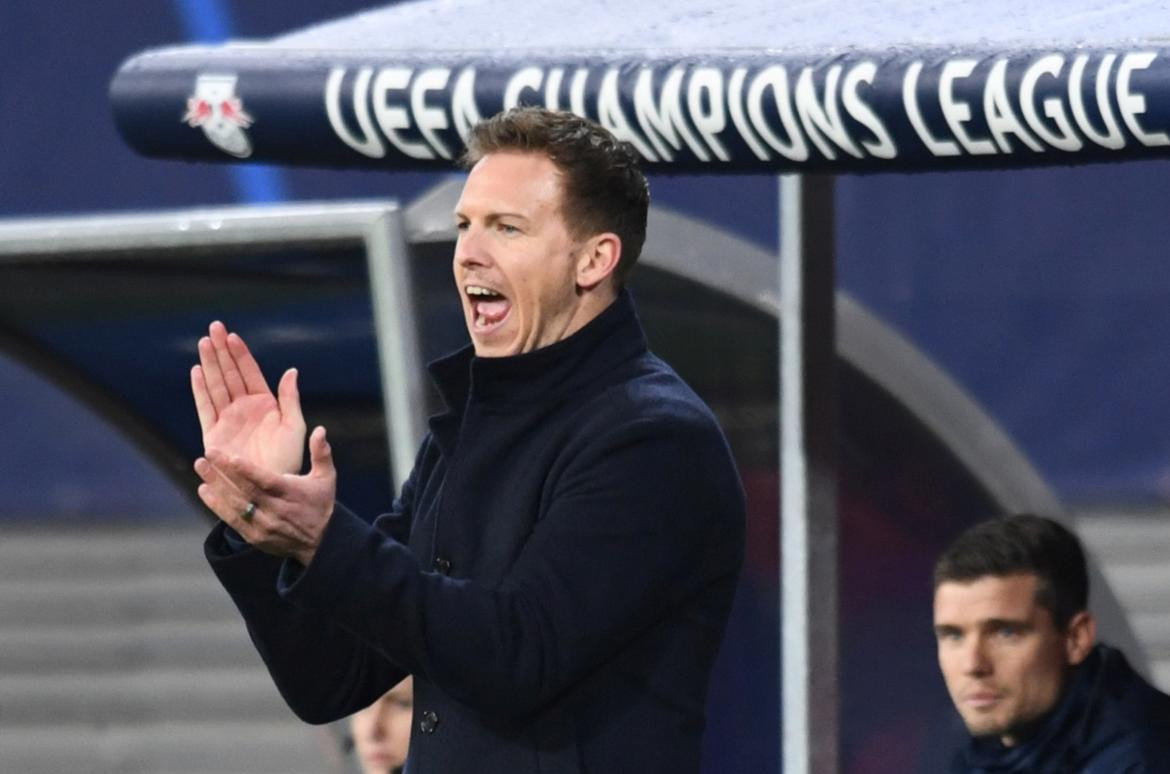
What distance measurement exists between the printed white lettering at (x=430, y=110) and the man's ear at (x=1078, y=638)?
111 centimetres

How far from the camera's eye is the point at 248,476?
212 cm

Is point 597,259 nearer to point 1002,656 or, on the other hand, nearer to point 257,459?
point 257,459

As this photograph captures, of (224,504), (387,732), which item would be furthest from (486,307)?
(387,732)

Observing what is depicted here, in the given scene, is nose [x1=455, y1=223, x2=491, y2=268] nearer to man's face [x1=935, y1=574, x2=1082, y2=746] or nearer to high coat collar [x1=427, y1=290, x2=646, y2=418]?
high coat collar [x1=427, y1=290, x2=646, y2=418]

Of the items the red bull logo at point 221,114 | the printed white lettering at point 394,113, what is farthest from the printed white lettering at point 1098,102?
the red bull logo at point 221,114

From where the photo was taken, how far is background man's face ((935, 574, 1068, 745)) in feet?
11.6

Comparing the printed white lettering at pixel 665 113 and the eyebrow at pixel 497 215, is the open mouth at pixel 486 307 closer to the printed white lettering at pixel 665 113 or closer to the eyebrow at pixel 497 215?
the eyebrow at pixel 497 215

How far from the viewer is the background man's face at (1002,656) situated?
3.55 metres

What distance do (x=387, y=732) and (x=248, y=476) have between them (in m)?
2.12

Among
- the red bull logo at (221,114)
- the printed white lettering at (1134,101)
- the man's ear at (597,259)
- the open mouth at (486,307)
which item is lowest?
the open mouth at (486,307)

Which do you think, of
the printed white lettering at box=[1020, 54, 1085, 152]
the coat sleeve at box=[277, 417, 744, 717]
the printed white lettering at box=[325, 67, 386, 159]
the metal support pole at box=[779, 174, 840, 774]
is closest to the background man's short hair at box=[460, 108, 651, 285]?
the coat sleeve at box=[277, 417, 744, 717]

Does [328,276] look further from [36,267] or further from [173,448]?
[173,448]

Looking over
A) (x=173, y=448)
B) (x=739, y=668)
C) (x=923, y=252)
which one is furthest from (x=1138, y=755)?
(x=923, y=252)

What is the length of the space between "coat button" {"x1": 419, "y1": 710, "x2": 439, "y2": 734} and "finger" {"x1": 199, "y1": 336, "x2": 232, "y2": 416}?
0.33 metres
